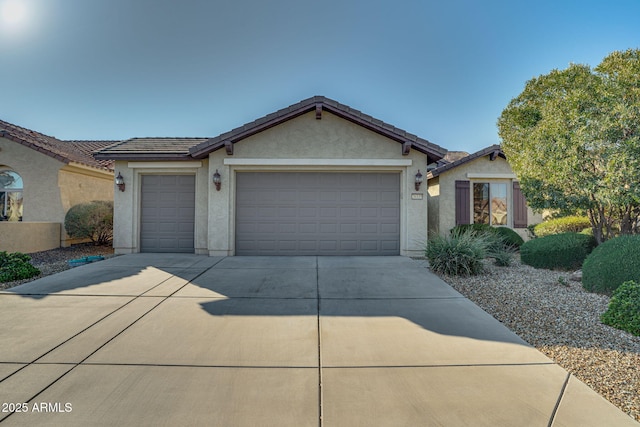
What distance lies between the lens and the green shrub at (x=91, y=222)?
33.5 ft

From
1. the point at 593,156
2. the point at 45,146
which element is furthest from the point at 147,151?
the point at 593,156

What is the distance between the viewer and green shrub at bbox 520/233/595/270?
7188 mm

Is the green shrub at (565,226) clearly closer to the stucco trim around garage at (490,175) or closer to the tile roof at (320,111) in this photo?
the stucco trim around garage at (490,175)

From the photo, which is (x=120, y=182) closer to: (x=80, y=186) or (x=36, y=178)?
(x=80, y=186)

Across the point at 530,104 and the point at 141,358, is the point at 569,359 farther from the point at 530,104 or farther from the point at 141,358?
the point at 530,104

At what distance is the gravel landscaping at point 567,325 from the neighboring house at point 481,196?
5.04 m

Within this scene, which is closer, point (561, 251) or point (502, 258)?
point (561, 251)

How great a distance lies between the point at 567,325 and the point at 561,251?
4200mm

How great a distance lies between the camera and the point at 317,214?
9.13 meters

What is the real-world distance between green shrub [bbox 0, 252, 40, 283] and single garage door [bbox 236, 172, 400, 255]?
459 cm

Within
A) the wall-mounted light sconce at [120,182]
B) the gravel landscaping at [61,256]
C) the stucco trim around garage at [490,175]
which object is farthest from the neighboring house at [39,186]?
the stucco trim around garage at [490,175]

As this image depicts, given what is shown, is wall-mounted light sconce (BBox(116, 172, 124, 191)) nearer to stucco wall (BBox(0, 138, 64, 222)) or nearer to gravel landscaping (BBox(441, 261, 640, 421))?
stucco wall (BBox(0, 138, 64, 222))

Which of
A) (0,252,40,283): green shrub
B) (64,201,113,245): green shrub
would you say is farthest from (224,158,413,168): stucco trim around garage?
(64,201,113,245): green shrub

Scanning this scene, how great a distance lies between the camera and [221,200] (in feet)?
29.2
